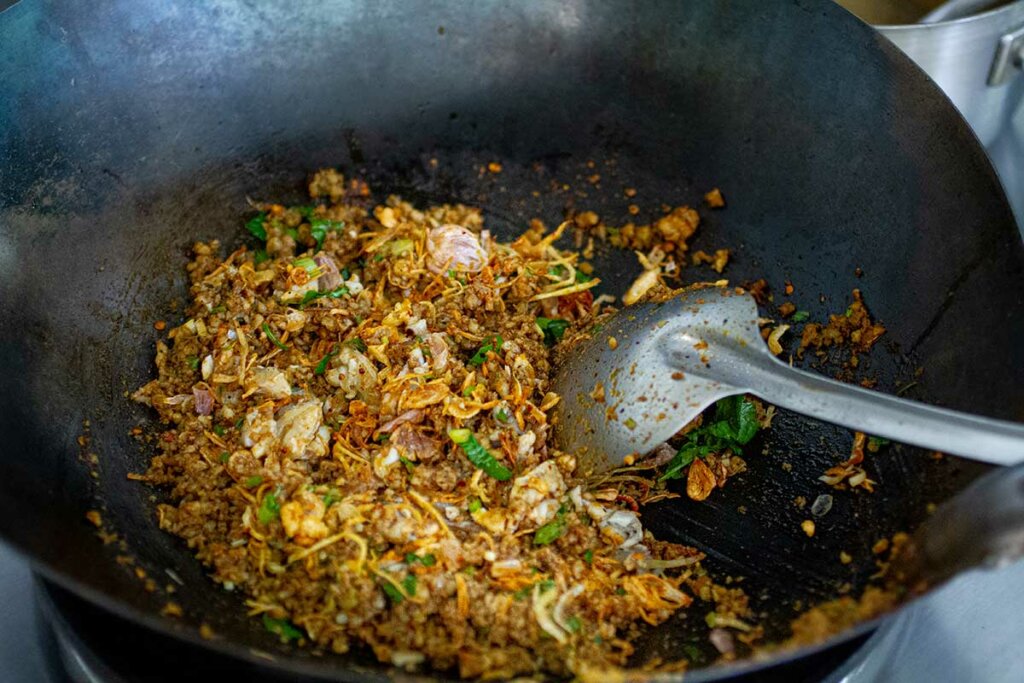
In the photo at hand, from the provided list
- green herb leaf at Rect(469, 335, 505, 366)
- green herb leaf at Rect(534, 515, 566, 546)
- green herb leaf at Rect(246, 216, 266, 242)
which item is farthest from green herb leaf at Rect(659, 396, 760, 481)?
green herb leaf at Rect(246, 216, 266, 242)

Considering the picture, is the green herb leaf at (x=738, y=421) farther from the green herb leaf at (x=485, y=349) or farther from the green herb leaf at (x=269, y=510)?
the green herb leaf at (x=269, y=510)

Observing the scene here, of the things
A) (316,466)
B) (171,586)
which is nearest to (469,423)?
(316,466)

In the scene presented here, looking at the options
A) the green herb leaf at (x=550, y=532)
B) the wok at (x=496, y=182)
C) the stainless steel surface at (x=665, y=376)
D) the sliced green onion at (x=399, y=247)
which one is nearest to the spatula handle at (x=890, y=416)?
the stainless steel surface at (x=665, y=376)

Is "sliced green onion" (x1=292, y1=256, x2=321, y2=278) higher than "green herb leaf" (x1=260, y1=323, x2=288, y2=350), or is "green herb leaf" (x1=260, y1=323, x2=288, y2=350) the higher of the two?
"sliced green onion" (x1=292, y1=256, x2=321, y2=278)

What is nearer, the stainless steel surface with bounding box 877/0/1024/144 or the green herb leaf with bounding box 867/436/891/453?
the green herb leaf with bounding box 867/436/891/453

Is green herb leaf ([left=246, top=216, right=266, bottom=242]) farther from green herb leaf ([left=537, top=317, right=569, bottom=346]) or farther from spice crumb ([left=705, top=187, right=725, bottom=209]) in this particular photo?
spice crumb ([left=705, top=187, right=725, bottom=209])

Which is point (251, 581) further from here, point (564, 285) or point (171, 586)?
point (564, 285)

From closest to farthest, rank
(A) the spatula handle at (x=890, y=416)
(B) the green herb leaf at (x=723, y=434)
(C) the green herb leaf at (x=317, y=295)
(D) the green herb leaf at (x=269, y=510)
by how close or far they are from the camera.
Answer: (A) the spatula handle at (x=890, y=416) → (D) the green herb leaf at (x=269, y=510) → (B) the green herb leaf at (x=723, y=434) → (C) the green herb leaf at (x=317, y=295)
